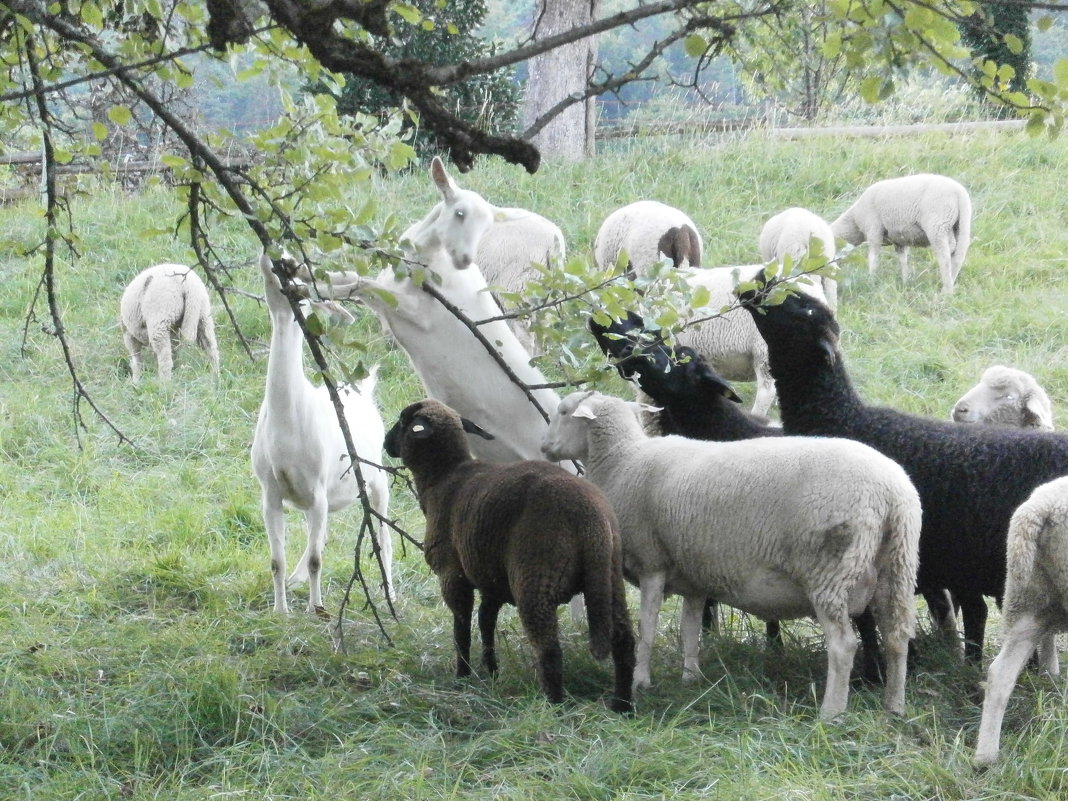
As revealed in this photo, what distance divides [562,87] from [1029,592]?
13.1 meters

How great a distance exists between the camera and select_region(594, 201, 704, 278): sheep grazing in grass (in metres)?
10.1

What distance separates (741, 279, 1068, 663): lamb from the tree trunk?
10.7 meters

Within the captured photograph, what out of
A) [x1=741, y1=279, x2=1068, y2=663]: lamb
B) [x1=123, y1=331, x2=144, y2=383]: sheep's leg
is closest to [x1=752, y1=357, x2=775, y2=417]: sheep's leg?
[x1=741, y1=279, x2=1068, y2=663]: lamb

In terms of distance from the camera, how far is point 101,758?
4074 mm

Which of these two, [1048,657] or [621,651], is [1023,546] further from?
[621,651]

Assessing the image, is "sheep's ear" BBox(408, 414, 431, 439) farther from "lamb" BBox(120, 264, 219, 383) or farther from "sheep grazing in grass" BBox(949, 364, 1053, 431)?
"lamb" BBox(120, 264, 219, 383)

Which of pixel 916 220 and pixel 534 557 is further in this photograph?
pixel 916 220

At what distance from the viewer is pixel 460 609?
187 inches

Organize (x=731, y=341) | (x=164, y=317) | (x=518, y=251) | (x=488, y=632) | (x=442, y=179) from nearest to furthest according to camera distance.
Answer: (x=488, y=632), (x=442, y=179), (x=731, y=341), (x=518, y=251), (x=164, y=317)

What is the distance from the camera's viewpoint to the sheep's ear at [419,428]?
4.87m

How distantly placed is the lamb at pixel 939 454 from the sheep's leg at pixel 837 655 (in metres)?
0.77

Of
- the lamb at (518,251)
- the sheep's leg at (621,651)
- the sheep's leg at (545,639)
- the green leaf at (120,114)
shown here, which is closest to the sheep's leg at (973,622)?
the sheep's leg at (621,651)

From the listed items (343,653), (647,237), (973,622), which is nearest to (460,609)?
(343,653)

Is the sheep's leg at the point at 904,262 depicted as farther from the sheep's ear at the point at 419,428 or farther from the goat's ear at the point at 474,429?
the sheep's ear at the point at 419,428
